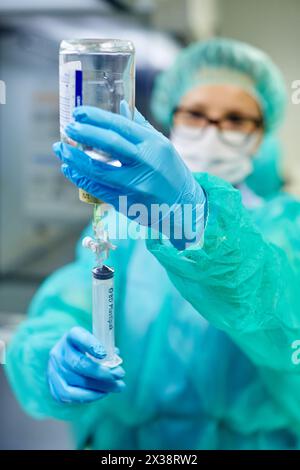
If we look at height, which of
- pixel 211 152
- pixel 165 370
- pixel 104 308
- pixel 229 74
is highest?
Answer: pixel 229 74

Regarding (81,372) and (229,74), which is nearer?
(81,372)

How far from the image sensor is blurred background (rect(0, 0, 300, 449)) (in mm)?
2244

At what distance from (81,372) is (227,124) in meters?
0.58

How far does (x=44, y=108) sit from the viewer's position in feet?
8.06

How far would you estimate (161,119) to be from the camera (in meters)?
1.44

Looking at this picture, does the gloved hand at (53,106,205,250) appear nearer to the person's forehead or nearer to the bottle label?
the bottle label

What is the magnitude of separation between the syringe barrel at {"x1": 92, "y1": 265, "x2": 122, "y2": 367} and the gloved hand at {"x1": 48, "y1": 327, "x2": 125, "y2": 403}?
0.04ft

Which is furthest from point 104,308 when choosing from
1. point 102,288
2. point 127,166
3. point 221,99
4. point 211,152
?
point 221,99

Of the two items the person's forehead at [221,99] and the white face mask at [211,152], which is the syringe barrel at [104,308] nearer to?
the white face mask at [211,152]

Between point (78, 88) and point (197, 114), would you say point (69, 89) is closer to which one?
point (78, 88)

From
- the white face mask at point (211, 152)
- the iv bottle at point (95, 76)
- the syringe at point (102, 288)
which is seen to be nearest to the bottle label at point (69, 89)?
the iv bottle at point (95, 76)

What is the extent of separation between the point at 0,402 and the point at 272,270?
1.27 m
